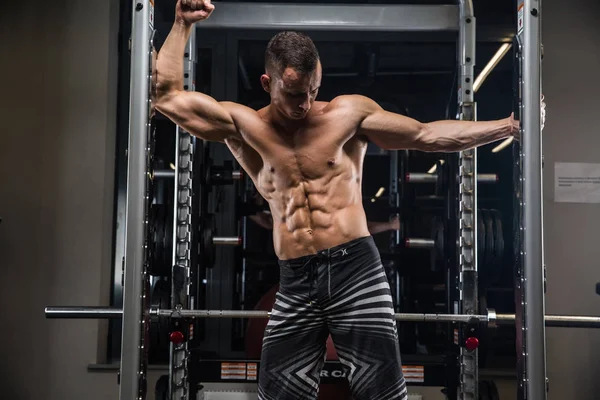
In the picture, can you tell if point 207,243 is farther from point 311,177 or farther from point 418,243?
point 311,177

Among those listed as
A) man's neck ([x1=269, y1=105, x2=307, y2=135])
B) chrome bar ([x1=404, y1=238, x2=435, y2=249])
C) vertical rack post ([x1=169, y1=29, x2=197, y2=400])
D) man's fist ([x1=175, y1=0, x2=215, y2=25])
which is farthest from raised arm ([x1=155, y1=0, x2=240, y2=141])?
chrome bar ([x1=404, y1=238, x2=435, y2=249])

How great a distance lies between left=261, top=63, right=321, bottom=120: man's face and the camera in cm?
173

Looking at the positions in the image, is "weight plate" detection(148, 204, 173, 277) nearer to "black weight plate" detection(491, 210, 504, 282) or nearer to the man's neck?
the man's neck

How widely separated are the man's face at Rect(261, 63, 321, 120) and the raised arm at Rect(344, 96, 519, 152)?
192 mm

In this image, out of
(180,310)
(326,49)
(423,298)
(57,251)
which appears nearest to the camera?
(180,310)

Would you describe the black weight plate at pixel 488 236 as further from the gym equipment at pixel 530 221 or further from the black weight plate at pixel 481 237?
the gym equipment at pixel 530 221

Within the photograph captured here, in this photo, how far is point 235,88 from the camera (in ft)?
11.6

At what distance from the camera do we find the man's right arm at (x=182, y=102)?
173 centimetres

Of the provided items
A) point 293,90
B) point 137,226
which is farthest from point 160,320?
point 293,90

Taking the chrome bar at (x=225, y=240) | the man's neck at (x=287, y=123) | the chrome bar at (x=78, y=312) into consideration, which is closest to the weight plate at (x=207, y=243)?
the chrome bar at (x=225, y=240)

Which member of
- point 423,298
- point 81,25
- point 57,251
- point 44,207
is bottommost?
point 423,298

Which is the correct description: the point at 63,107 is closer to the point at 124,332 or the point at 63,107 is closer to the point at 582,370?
the point at 124,332

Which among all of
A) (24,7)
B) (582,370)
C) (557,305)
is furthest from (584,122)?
(24,7)

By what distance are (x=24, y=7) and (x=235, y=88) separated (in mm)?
1377
